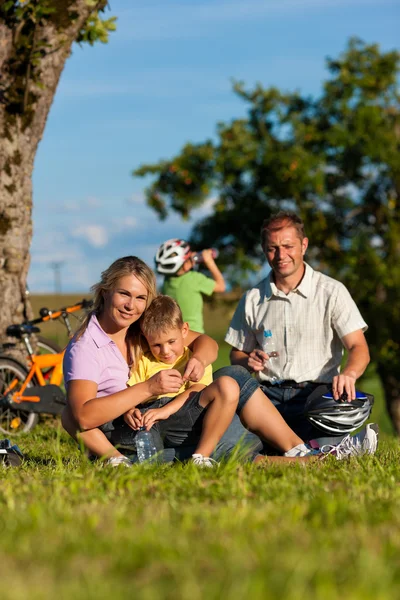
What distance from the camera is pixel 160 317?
222 inches

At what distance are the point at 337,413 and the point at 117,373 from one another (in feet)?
5.00

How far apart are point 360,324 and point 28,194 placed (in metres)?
5.12

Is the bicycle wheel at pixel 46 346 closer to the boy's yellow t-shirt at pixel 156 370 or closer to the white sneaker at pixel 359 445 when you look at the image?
the boy's yellow t-shirt at pixel 156 370

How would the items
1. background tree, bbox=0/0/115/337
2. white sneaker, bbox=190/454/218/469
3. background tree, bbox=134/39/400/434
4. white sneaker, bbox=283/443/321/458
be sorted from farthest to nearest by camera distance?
background tree, bbox=134/39/400/434
background tree, bbox=0/0/115/337
white sneaker, bbox=283/443/321/458
white sneaker, bbox=190/454/218/469

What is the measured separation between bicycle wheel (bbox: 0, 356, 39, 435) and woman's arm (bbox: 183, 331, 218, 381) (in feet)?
13.7

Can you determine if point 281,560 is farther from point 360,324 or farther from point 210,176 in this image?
point 210,176

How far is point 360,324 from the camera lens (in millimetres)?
6664

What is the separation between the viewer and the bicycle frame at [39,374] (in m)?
9.79

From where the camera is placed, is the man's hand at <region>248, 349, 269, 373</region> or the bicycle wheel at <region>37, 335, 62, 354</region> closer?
the man's hand at <region>248, 349, 269, 373</region>

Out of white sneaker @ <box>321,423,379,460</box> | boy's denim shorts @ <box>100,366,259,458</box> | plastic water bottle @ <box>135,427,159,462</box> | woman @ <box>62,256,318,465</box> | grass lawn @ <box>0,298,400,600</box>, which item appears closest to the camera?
grass lawn @ <box>0,298,400,600</box>

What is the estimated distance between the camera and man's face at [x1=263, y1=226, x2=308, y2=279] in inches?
264

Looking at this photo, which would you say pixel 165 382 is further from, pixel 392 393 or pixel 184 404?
pixel 392 393

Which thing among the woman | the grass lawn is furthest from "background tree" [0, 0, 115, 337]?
the grass lawn

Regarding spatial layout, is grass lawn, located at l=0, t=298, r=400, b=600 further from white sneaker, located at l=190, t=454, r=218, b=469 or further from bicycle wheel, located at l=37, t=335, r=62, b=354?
bicycle wheel, located at l=37, t=335, r=62, b=354
